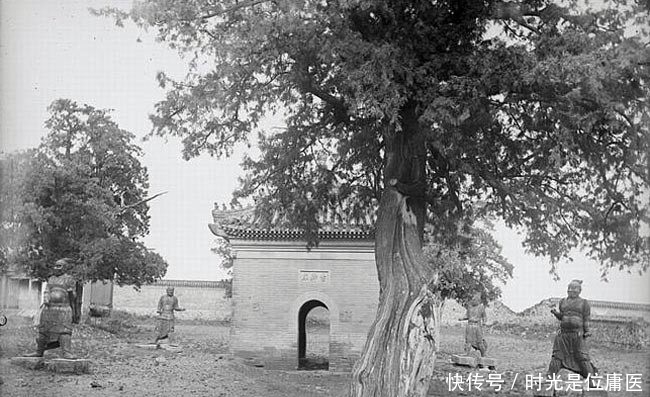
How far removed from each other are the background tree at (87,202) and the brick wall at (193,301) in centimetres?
1188

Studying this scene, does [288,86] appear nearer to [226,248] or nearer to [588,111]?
[588,111]

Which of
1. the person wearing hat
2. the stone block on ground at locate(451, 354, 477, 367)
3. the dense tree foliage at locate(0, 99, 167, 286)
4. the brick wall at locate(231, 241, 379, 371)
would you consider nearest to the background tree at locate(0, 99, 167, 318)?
the dense tree foliage at locate(0, 99, 167, 286)

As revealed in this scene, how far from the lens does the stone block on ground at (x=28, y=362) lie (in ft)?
36.7

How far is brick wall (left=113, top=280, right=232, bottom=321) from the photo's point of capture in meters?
35.9

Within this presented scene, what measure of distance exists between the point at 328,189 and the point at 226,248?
25.0 meters

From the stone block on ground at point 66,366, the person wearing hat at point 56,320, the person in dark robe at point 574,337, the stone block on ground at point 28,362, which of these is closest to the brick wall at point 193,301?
the person wearing hat at point 56,320

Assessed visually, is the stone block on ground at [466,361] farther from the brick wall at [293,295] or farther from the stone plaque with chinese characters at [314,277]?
the stone plaque with chinese characters at [314,277]

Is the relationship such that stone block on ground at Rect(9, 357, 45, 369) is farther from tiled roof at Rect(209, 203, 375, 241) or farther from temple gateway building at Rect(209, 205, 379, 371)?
temple gateway building at Rect(209, 205, 379, 371)

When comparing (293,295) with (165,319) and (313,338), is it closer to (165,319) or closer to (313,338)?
(165,319)

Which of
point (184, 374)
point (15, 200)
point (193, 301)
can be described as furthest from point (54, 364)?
point (193, 301)

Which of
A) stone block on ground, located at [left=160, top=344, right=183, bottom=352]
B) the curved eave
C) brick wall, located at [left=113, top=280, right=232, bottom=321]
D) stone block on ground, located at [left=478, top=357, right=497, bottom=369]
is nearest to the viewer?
stone block on ground, located at [left=160, top=344, right=183, bottom=352]

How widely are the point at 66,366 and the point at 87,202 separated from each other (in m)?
10.6

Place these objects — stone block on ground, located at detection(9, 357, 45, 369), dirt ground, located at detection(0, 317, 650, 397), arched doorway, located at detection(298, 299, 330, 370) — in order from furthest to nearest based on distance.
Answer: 1. arched doorway, located at detection(298, 299, 330, 370)
2. stone block on ground, located at detection(9, 357, 45, 369)
3. dirt ground, located at detection(0, 317, 650, 397)

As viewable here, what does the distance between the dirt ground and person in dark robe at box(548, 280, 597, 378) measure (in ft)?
1.95
